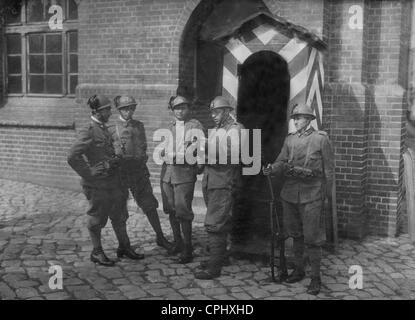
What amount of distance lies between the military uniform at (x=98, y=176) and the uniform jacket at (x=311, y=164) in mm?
1743

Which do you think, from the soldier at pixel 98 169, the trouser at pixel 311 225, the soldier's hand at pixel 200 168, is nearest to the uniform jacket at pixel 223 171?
the soldier's hand at pixel 200 168

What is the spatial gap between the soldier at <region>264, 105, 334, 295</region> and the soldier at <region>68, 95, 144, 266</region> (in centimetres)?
169

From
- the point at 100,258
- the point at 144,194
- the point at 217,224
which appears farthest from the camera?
the point at 144,194

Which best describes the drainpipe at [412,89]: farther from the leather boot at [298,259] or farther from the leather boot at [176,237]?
the leather boot at [176,237]

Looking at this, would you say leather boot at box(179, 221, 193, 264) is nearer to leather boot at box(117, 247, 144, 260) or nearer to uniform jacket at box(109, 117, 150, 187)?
leather boot at box(117, 247, 144, 260)

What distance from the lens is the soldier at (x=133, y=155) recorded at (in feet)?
19.9

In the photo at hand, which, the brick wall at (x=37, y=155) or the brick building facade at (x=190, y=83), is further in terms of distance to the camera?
the brick wall at (x=37, y=155)

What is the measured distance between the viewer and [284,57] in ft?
18.3

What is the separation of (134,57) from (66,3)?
2.15 meters

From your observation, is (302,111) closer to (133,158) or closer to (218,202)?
(218,202)

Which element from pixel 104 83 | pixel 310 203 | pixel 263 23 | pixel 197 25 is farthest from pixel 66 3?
pixel 310 203

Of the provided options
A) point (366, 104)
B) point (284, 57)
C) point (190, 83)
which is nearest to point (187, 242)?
point (284, 57)

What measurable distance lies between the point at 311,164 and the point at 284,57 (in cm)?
126

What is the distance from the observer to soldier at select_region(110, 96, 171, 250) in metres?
6.07
